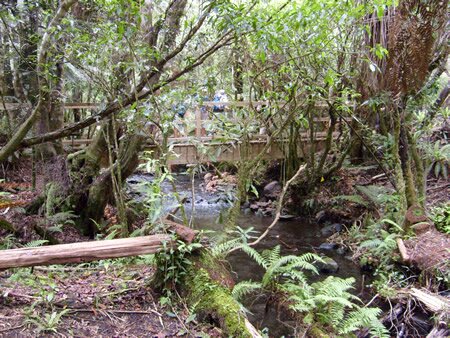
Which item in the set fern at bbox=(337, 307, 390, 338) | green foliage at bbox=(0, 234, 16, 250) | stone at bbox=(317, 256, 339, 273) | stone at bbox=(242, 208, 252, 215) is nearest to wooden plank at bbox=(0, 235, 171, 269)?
fern at bbox=(337, 307, 390, 338)

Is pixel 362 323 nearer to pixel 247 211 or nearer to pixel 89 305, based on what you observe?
pixel 89 305

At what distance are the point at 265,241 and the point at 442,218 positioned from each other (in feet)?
10.2

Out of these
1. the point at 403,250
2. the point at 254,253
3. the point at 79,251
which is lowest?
the point at 403,250

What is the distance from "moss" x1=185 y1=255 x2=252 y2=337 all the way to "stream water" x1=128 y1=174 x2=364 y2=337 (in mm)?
611

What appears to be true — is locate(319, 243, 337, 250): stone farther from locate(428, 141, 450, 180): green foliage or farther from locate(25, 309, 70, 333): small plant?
locate(25, 309, 70, 333): small plant

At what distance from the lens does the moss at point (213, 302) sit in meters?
2.65

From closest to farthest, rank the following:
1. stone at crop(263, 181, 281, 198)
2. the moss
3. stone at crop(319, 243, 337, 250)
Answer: the moss → stone at crop(319, 243, 337, 250) → stone at crop(263, 181, 281, 198)

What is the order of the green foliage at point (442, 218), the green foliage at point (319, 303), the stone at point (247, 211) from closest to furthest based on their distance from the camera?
the green foliage at point (319, 303) → the green foliage at point (442, 218) → the stone at point (247, 211)

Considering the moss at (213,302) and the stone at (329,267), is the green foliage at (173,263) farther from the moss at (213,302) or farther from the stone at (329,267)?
the stone at (329,267)

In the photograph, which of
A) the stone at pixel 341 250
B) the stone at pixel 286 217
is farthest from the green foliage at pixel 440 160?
the stone at pixel 286 217

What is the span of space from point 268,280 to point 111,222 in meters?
3.96

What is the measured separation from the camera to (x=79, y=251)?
9.42ft

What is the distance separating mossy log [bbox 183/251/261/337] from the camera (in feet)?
8.70

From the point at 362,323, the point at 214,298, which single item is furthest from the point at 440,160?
the point at 214,298
